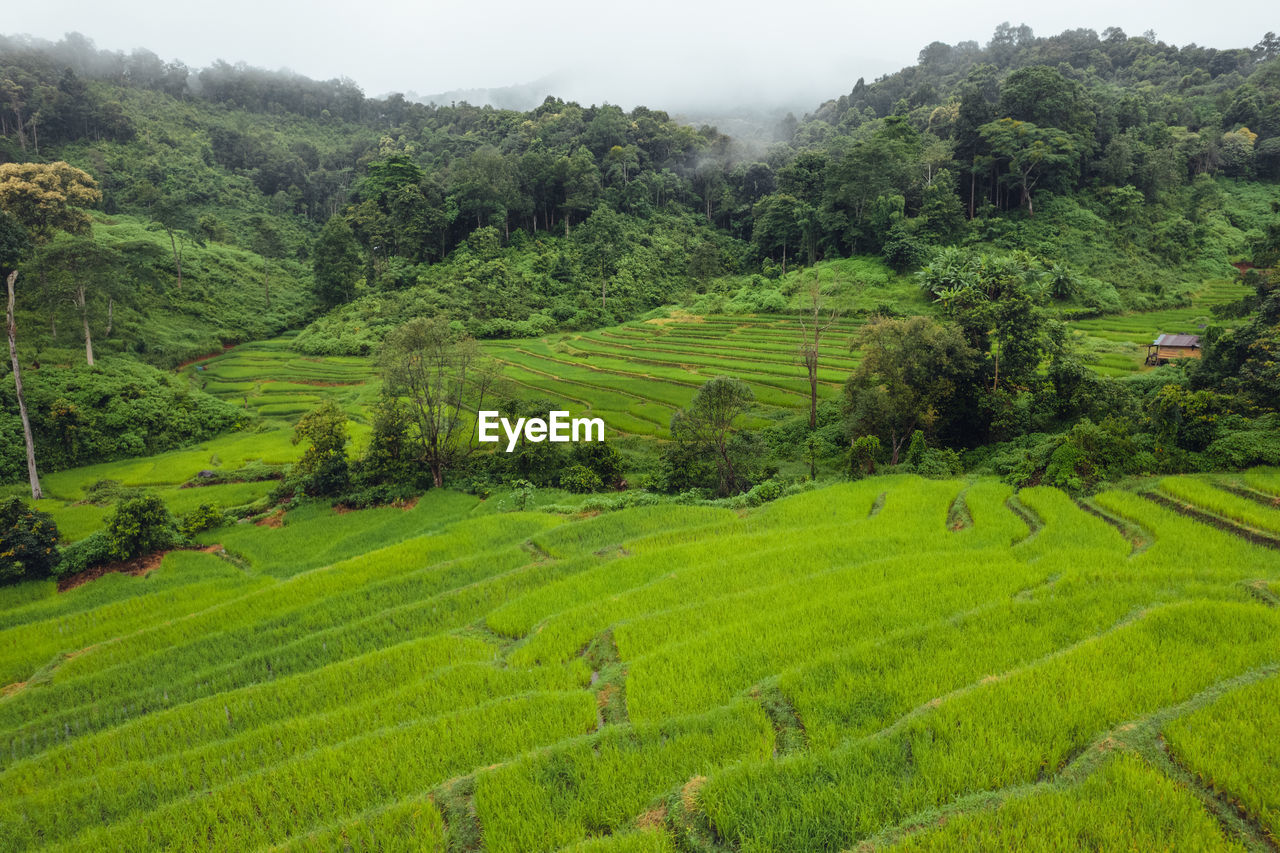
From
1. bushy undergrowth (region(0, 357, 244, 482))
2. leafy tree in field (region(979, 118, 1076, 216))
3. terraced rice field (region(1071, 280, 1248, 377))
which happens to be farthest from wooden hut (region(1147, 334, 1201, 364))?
bushy undergrowth (region(0, 357, 244, 482))

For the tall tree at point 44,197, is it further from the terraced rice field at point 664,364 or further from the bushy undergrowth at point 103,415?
the terraced rice field at point 664,364

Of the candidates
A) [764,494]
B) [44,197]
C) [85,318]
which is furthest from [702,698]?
[44,197]

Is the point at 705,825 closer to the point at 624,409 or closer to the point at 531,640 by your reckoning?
the point at 531,640

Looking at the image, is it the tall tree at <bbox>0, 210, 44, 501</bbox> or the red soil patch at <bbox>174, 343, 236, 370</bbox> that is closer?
the tall tree at <bbox>0, 210, 44, 501</bbox>

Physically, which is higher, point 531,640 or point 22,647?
point 531,640

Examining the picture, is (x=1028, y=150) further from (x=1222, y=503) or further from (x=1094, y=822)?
(x=1094, y=822)

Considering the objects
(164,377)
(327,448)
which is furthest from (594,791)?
(164,377)

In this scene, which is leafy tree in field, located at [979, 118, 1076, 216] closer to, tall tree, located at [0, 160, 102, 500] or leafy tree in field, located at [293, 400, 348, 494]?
leafy tree in field, located at [293, 400, 348, 494]
